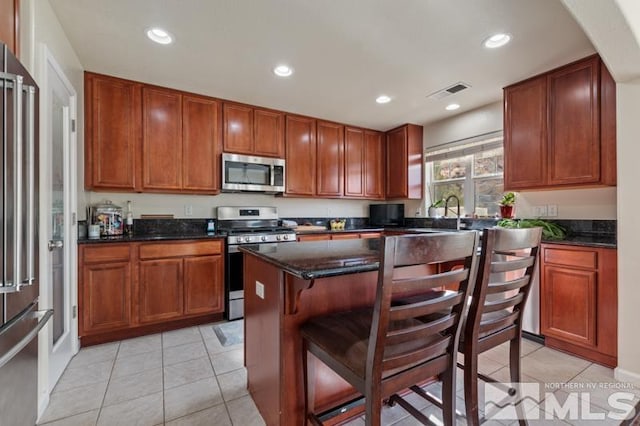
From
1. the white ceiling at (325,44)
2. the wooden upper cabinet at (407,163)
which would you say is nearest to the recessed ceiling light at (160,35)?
the white ceiling at (325,44)

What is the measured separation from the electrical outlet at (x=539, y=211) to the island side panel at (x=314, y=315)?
8.14 feet

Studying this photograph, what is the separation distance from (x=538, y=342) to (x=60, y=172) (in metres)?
4.09

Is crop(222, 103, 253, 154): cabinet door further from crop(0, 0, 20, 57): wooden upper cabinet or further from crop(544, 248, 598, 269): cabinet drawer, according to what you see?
crop(544, 248, 598, 269): cabinet drawer

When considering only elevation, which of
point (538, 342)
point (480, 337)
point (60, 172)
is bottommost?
point (538, 342)

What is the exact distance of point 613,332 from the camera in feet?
6.82

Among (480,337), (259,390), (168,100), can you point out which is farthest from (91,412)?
(168,100)

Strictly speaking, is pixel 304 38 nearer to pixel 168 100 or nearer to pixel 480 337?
pixel 168 100

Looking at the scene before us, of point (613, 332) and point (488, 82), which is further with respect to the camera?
point (488, 82)

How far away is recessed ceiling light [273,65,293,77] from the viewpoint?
2635 mm

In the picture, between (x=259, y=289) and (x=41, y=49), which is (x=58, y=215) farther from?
(x=259, y=289)

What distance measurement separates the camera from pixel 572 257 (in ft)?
7.52

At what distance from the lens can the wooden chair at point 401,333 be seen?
0.89m

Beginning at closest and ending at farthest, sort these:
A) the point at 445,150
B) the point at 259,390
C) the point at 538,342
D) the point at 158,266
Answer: the point at 259,390 → the point at 538,342 → the point at 158,266 → the point at 445,150

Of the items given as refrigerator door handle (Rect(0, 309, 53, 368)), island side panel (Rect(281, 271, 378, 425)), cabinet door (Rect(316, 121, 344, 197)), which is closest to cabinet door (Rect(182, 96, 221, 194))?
cabinet door (Rect(316, 121, 344, 197))
